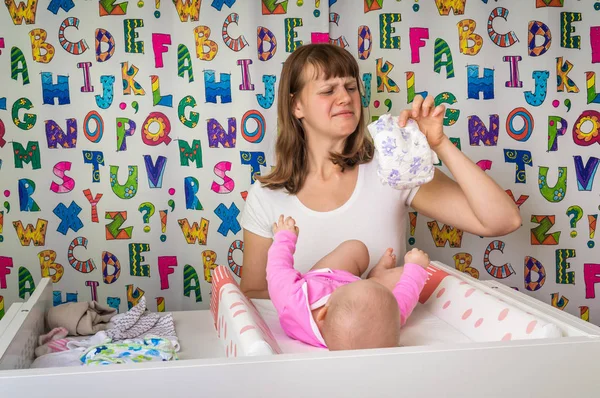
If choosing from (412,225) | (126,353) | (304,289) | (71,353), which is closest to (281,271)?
(304,289)

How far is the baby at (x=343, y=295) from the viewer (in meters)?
1.21

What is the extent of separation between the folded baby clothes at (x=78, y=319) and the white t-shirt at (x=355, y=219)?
59cm

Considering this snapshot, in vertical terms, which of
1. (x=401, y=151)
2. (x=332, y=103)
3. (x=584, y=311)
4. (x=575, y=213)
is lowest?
(x=584, y=311)

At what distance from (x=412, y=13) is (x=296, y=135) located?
30.6 inches

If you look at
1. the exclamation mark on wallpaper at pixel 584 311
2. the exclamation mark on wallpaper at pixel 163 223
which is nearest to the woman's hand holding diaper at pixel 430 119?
the exclamation mark on wallpaper at pixel 163 223

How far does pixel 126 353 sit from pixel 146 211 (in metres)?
1.06

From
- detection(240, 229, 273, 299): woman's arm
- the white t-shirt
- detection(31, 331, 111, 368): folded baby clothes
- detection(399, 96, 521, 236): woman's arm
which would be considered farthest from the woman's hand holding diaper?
detection(31, 331, 111, 368): folded baby clothes

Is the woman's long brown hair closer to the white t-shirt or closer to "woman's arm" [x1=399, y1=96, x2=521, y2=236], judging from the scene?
the white t-shirt

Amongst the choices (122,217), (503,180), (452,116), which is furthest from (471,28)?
(122,217)

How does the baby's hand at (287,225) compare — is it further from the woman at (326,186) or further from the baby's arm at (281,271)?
the woman at (326,186)

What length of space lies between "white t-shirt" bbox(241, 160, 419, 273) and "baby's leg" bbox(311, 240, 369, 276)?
0.17m

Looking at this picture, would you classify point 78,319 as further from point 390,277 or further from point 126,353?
point 390,277

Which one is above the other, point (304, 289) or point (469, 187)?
point (469, 187)

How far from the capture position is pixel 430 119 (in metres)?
Answer: 1.56
